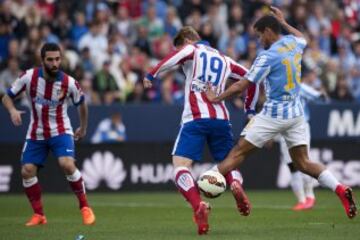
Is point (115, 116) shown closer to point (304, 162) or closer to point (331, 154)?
point (331, 154)

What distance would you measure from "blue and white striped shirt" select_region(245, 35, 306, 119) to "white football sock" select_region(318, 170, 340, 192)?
814 millimetres

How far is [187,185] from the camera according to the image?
11.6 m

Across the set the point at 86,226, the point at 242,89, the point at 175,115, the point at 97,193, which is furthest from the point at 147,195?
the point at 242,89

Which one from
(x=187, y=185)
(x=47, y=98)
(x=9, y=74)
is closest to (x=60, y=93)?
(x=47, y=98)

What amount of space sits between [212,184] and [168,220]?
2332 mm

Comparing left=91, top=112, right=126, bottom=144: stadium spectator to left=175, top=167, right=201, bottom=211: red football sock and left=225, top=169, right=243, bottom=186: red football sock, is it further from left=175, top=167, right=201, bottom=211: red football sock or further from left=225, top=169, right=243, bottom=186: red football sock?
left=175, top=167, right=201, bottom=211: red football sock

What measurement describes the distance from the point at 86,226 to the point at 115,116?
8522mm

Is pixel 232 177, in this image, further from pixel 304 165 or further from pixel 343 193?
pixel 343 193

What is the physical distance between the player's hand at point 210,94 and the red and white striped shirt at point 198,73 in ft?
0.14

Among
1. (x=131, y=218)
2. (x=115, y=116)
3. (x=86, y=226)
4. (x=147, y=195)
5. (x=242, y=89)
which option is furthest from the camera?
(x=115, y=116)

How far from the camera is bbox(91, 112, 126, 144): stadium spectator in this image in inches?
837

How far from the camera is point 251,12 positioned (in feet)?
83.9

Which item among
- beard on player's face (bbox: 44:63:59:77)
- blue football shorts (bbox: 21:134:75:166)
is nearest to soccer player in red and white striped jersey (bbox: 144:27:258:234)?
beard on player's face (bbox: 44:63:59:77)

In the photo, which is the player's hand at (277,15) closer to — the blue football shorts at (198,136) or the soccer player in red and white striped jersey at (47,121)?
the blue football shorts at (198,136)
